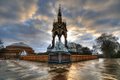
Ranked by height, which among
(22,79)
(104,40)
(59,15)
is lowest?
(22,79)

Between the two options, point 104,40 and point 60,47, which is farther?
point 104,40

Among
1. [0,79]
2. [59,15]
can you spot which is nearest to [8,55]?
[59,15]

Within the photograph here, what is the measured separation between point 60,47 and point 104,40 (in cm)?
5384

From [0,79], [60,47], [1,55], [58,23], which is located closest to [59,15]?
[58,23]

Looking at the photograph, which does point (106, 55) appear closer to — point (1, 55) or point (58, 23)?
point (58, 23)

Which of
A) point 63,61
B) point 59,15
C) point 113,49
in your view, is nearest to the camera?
point 63,61

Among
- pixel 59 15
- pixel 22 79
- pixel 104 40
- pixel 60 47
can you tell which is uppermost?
pixel 59 15

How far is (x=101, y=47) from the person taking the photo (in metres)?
75.1

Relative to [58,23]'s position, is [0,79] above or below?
below

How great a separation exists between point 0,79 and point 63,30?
118 feet

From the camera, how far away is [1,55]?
7881 cm

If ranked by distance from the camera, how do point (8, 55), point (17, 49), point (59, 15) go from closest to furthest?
point (59, 15) → point (8, 55) → point (17, 49)

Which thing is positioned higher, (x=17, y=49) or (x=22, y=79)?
(x=17, y=49)

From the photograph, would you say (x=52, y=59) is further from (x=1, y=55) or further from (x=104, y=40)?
(x=1, y=55)
